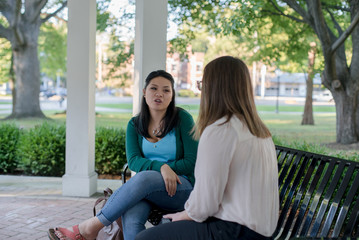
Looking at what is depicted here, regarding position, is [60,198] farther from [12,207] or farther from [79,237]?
[79,237]

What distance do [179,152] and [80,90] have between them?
7.67 ft

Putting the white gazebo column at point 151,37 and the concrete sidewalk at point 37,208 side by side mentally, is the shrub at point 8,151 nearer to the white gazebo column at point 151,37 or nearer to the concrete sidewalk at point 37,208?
the concrete sidewalk at point 37,208

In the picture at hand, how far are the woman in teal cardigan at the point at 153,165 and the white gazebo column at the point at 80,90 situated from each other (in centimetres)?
198

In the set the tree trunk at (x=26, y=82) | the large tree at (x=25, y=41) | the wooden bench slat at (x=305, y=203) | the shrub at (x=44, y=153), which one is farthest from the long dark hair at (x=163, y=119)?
the tree trunk at (x=26, y=82)

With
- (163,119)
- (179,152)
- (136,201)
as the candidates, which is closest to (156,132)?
(163,119)

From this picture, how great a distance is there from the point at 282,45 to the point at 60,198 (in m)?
9.59

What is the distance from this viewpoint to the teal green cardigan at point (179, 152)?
2818mm

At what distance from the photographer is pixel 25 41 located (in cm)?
1427

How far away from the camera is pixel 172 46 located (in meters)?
10.8

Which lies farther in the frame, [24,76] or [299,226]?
[24,76]

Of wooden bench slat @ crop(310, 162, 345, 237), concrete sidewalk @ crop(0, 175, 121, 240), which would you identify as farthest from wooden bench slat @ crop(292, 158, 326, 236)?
concrete sidewalk @ crop(0, 175, 121, 240)

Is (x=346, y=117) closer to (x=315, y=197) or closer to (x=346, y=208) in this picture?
(x=315, y=197)

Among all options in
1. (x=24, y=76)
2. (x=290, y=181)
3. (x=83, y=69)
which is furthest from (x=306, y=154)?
(x=24, y=76)

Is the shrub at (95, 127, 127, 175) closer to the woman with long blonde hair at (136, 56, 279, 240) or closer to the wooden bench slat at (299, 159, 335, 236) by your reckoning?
the wooden bench slat at (299, 159, 335, 236)
